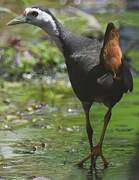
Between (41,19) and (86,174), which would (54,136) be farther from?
(86,174)

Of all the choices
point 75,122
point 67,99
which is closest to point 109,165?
point 75,122

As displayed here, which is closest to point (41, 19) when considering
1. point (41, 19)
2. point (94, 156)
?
point (41, 19)

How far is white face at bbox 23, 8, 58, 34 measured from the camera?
9.11 m

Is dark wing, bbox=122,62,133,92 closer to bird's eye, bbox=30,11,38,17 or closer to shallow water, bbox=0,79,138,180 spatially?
shallow water, bbox=0,79,138,180

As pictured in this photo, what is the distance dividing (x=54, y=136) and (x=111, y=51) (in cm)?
208

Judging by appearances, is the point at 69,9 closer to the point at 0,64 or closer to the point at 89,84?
the point at 0,64

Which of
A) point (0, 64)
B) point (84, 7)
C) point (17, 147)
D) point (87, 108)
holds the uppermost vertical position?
point (87, 108)

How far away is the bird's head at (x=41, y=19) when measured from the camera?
Answer: 359 inches

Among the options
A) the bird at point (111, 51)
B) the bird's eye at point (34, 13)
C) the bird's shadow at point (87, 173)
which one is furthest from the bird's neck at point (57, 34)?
the bird's shadow at point (87, 173)

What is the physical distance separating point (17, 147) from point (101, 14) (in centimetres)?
954

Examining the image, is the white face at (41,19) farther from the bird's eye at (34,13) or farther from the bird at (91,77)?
the bird at (91,77)

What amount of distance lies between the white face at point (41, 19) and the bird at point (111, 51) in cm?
95

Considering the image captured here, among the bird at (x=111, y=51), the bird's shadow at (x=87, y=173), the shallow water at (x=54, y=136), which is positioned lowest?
the shallow water at (x=54, y=136)

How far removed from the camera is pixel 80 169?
27.8 ft
